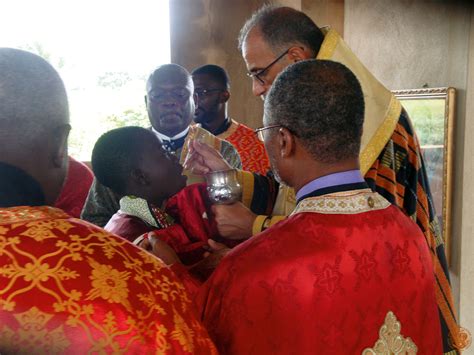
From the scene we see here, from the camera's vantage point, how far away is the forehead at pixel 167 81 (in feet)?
11.4

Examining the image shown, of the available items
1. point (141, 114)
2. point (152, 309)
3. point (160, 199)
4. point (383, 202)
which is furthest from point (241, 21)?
point (152, 309)

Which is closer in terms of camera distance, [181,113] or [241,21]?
[181,113]

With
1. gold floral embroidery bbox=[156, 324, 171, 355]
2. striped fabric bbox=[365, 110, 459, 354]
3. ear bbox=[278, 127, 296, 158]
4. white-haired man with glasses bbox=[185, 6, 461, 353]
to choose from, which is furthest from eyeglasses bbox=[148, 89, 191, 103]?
gold floral embroidery bbox=[156, 324, 171, 355]

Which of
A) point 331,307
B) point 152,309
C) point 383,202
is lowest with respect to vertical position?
point 331,307

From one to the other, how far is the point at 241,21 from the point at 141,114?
1223 mm

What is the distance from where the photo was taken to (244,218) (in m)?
2.18

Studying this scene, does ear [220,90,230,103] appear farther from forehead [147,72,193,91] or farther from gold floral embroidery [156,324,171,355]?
gold floral embroidery [156,324,171,355]

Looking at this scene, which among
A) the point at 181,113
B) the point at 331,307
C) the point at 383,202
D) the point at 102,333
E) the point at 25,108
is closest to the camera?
the point at 102,333

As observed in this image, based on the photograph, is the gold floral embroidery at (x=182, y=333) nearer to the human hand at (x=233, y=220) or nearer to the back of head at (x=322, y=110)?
the back of head at (x=322, y=110)

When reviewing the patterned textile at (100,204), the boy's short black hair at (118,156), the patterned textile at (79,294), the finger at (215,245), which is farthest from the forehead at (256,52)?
the patterned textile at (79,294)

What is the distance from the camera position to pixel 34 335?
111 cm

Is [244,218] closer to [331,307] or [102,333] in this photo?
[331,307]

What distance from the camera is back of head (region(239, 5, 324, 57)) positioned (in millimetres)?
2236

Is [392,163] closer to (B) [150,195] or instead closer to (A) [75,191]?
(B) [150,195]
